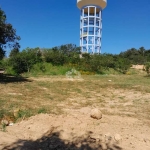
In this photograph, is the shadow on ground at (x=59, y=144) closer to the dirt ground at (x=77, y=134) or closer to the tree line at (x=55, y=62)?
the dirt ground at (x=77, y=134)

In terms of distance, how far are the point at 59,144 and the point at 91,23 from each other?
2868cm

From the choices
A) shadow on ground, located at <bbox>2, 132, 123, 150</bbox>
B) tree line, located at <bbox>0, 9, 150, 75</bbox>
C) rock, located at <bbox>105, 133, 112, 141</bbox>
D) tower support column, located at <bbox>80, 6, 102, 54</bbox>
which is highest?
tower support column, located at <bbox>80, 6, 102, 54</bbox>

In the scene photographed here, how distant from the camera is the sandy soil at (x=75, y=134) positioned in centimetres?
372

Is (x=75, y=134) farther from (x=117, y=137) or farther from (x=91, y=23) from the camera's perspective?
(x=91, y=23)

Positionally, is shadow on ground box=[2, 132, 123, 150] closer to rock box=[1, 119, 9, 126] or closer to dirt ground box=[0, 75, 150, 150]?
dirt ground box=[0, 75, 150, 150]

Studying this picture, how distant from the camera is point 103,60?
23078 millimetres

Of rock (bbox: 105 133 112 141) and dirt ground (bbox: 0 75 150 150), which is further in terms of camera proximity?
rock (bbox: 105 133 112 141)

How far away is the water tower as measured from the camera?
29.6 m

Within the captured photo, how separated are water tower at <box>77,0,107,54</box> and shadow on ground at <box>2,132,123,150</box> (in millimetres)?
25881

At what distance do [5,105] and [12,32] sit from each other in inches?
248

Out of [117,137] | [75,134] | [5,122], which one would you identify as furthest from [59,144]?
[5,122]

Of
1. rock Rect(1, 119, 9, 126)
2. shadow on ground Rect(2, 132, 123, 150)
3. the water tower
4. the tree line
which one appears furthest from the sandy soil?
the water tower

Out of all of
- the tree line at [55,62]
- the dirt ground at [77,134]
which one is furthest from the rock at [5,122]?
the tree line at [55,62]

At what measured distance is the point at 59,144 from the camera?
3.75m
